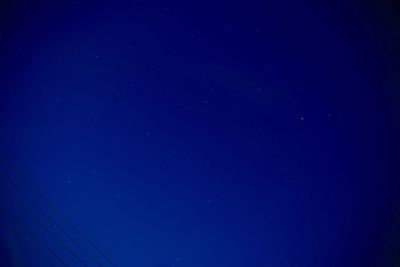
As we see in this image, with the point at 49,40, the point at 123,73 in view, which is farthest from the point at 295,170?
the point at 49,40

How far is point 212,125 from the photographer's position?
959 millimetres

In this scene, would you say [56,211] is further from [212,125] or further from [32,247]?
[212,125]

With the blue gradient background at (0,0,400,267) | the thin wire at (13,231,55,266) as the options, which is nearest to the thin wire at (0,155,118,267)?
the blue gradient background at (0,0,400,267)

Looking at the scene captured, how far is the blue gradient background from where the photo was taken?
2.93ft

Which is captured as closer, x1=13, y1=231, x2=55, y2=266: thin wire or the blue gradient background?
the blue gradient background

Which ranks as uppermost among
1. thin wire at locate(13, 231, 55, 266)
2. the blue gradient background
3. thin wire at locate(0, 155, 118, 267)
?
the blue gradient background

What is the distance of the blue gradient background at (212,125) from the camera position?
2.93 ft

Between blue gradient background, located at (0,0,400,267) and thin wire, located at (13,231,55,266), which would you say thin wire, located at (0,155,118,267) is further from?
thin wire, located at (13,231,55,266)

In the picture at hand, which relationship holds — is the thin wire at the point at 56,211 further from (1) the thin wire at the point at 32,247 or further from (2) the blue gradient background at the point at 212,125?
(1) the thin wire at the point at 32,247

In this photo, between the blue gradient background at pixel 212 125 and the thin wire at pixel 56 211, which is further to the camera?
the thin wire at pixel 56 211

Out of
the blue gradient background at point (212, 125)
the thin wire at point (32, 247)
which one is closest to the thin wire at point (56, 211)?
the blue gradient background at point (212, 125)

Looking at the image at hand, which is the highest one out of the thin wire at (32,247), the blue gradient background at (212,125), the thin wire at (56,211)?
the blue gradient background at (212,125)

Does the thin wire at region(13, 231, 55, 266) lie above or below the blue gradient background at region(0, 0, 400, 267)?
below

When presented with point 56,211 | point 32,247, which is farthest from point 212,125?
point 32,247
